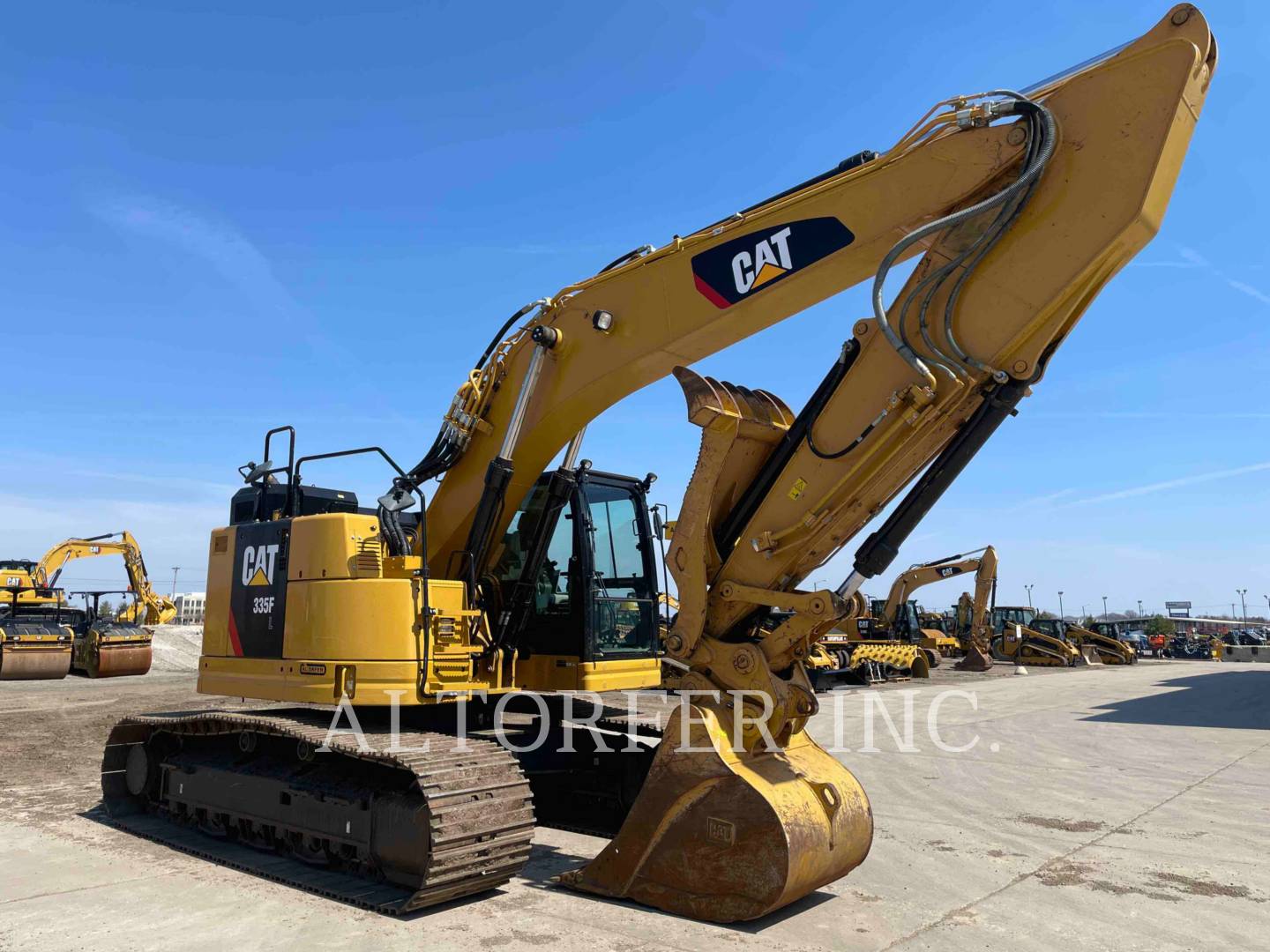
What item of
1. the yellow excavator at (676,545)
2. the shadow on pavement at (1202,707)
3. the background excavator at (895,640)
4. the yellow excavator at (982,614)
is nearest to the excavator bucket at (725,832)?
the yellow excavator at (676,545)

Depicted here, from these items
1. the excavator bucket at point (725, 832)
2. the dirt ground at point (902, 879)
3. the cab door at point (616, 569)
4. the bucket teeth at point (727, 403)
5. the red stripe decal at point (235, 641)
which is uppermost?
the bucket teeth at point (727, 403)

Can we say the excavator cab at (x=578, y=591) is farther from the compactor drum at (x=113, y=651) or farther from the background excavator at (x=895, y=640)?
the compactor drum at (x=113, y=651)

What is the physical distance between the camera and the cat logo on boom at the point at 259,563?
7.46m

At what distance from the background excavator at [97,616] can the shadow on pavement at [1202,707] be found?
22.5m

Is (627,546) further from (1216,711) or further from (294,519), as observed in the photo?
(1216,711)

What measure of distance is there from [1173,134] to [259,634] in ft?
22.5

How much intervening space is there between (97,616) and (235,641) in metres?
25.2

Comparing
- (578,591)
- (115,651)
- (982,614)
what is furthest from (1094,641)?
(578,591)

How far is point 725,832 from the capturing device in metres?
5.30

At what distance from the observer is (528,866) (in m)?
6.73

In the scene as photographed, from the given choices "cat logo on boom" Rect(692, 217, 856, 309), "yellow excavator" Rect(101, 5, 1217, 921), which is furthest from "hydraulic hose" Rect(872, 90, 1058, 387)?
"cat logo on boom" Rect(692, 217, 856, 309)

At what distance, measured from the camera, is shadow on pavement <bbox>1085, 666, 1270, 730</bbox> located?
16.5m

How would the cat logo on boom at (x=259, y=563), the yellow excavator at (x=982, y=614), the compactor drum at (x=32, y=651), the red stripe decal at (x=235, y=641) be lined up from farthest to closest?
the yellow excavator at (x=982, y=614) < the compactor drum at (x=32, y=651) < the red stripe decal at (x=235, y=641) < the cat logo on boom at (x=259, y=563)

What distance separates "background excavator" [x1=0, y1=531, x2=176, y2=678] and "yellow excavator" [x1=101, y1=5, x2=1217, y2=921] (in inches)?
742
